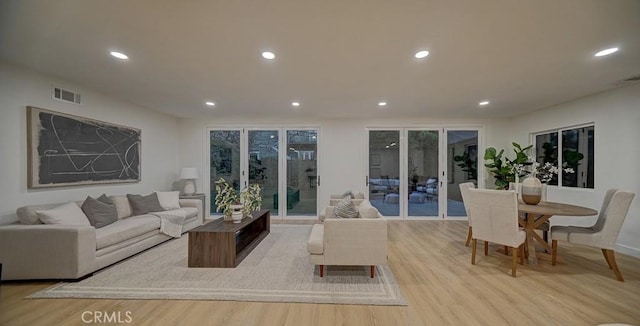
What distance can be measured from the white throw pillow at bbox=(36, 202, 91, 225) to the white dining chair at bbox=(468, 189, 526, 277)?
5086mm

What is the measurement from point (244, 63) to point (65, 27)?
1.55 metres

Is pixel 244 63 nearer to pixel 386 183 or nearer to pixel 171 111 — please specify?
pixel 171 111

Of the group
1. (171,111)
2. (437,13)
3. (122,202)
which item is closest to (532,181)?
(437,13)

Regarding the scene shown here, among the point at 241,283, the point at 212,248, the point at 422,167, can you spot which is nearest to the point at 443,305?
the point at 241,283

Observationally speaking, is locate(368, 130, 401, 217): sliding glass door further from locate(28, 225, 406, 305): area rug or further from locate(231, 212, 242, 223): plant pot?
locate(231, 212, 242, 223): plant pot

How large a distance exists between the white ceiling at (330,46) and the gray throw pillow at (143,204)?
1.79 metres

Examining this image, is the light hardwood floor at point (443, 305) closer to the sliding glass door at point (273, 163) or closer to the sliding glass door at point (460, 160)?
the sliding glass door at point (460, 160)

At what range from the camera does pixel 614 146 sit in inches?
157

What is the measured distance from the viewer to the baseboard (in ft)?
12.0

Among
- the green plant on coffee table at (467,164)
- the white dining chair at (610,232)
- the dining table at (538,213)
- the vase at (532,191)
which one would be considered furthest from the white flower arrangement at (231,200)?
the green plant on coffee table at (467,164)

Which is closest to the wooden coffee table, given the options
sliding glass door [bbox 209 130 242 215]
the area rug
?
the area rug

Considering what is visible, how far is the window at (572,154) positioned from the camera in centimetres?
441

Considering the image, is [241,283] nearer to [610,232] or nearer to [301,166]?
[301,166]

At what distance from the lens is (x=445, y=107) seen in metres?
5.11
